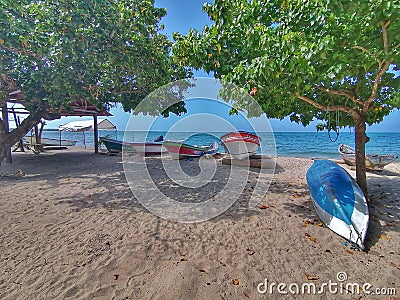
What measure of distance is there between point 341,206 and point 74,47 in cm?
605

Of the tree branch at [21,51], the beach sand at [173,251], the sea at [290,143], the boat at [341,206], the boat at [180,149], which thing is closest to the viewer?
the beach sand at [173,251]

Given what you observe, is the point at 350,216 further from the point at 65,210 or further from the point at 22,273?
the point at 65,210

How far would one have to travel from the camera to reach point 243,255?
2.88 meters

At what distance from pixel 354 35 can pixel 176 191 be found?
480 cm

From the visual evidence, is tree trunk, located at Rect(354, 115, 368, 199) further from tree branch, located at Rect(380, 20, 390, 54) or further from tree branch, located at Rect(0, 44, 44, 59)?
tree branch, located at Rect(0, 44, 44, 59)

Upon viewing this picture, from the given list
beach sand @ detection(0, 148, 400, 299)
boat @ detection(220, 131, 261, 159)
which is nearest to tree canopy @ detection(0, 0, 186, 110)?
beach sand @ detection(0, 148, 400, 299)

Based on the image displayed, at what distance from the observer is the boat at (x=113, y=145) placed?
45.7ft

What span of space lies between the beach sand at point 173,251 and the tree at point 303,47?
Result: 2394mm

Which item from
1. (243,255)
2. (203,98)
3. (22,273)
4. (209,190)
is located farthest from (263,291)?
(203,98)

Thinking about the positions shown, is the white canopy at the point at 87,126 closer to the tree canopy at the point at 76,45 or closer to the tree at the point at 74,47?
the tree at the point at 74,47

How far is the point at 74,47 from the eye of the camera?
4.50 meters

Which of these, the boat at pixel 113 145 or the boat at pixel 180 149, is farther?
the boat at pixel 113 145

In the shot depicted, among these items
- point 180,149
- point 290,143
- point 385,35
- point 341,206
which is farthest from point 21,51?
point 290,143

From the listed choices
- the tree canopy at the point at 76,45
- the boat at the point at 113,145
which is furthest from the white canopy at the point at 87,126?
the tree canopy at the point at 76,45
